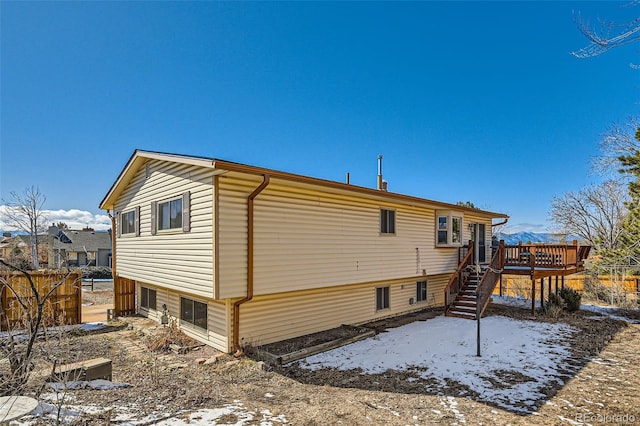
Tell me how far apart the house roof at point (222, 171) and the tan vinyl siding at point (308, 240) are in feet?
1.44


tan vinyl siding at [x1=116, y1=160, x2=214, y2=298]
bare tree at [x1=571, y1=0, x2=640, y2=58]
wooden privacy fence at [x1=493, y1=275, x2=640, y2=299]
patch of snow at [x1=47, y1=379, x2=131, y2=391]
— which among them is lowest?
wooden privacy fence at [x1=493, y1=275, x2=640, y2=299]

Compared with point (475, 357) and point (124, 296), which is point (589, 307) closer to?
point (475, 357)

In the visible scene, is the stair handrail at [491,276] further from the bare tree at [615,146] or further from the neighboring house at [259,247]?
the bare tree at [615,146]

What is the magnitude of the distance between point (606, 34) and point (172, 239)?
9.99 metres

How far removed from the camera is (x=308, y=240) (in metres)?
9.25

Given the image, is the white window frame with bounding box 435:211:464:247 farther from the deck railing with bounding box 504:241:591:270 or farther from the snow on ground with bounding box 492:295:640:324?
the snow on ground with bounding box 492:295:640:324

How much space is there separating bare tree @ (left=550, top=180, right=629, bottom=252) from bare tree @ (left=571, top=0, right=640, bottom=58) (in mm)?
27525

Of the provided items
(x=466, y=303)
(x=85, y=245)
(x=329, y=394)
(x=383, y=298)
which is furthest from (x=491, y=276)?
(x=85, y=245)

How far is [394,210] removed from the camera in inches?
476

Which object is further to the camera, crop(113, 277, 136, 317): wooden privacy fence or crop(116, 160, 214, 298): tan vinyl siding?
crop(113, 277, 136, 317): wooden privacy fence

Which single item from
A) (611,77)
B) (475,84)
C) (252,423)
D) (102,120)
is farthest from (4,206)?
(611,77)

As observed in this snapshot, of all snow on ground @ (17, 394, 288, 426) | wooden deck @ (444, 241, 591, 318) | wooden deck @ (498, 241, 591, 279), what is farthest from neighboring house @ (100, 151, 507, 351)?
wooden deck @ (498, 241, 591, 279)

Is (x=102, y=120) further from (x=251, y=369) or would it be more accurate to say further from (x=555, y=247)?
(x=555, y=247)

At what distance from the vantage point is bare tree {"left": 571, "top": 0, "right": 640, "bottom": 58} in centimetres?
486
